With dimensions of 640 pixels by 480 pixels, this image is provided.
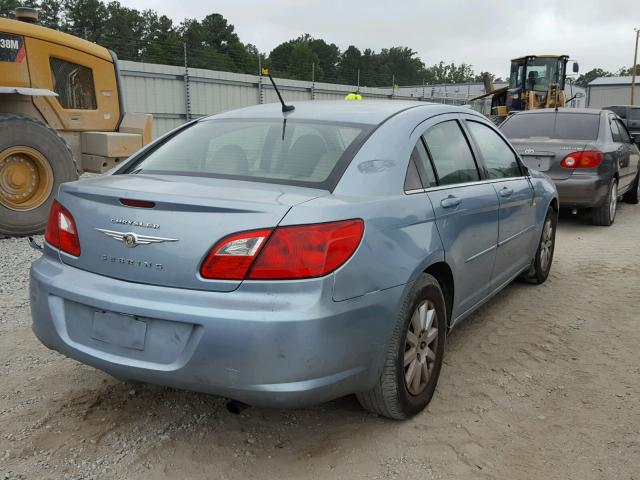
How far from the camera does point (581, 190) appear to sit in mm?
7684

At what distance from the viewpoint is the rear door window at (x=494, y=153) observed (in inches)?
156

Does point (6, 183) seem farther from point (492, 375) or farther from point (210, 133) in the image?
point (492, 375)

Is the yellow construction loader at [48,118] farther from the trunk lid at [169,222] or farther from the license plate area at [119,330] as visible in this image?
the license plate area at [119,330]

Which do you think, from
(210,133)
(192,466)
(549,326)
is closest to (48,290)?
(192,466)

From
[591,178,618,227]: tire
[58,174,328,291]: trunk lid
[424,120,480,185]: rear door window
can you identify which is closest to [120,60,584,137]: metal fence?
[591,178,618,227]: tire

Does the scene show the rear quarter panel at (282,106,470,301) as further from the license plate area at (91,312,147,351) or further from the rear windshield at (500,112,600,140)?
the rear windshield at (500,112,600,140)

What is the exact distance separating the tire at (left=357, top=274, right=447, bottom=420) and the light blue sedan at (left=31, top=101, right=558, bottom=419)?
10mm

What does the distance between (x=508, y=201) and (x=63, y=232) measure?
111 inches

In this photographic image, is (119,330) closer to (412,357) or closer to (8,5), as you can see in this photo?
(412,357)

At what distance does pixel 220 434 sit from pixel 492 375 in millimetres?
1654

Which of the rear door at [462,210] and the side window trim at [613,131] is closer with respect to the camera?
the rear door at [462,210]

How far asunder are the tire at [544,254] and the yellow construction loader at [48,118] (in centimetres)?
520

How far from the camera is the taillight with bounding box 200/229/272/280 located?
2.29m

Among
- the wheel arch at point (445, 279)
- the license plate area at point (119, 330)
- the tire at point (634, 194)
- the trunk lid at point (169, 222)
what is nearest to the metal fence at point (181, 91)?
the tire at point (634, 194)
